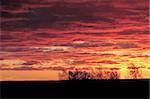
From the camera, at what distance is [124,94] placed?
5.36 meters

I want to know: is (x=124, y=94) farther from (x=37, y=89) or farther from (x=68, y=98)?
(x=37, y=89)

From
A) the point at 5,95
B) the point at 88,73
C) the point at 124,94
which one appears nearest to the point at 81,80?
the point at 88,73

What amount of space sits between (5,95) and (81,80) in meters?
1.28

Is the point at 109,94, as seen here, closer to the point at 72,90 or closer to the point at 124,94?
the point at 124,94

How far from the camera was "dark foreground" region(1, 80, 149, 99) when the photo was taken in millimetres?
5379

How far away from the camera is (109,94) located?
537 cm

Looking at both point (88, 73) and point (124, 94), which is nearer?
point (124, 94)

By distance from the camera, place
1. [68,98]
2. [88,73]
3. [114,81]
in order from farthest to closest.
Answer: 1. [88,73]
2. [114,81]
3. [68,98]

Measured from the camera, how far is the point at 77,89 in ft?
17.9

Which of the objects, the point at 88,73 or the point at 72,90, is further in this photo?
the point at 88,73

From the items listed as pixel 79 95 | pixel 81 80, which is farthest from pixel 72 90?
pixel 81 80

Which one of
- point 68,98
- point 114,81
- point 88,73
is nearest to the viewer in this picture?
point 68,98

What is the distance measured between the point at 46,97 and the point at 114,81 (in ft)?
3.86

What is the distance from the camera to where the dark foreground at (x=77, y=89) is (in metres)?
5.38
